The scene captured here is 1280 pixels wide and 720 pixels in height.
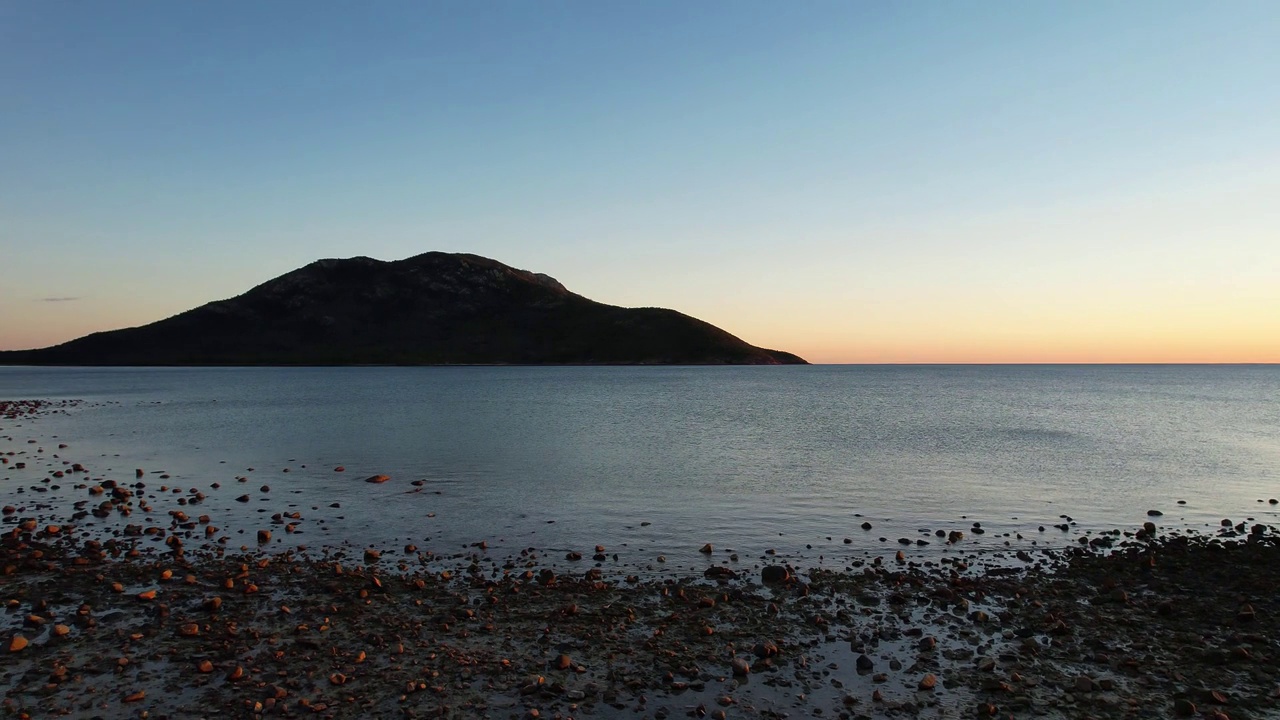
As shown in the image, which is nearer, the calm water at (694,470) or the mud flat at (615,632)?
the mud flat at (615,632)

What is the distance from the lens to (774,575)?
19453mm

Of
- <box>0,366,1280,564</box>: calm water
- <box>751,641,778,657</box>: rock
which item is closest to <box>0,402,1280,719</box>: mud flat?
<box>751,641,778,657</box>: rock

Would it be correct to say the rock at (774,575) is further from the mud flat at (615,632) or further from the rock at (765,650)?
the rock at (765,650)

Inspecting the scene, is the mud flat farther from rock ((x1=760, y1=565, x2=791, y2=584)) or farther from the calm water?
the calm water

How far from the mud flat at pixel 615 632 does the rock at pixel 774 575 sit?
0.10m

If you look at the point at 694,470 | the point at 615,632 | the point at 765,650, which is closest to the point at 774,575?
the point at 765,650

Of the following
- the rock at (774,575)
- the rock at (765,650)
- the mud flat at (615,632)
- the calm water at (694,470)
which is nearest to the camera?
the mud flat at (615,632)

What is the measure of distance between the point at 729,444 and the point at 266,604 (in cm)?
3917

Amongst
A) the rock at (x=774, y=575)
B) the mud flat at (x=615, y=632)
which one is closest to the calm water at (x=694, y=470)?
the rock at (x=774, y=575)

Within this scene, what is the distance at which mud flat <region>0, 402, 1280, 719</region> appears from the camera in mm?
12289

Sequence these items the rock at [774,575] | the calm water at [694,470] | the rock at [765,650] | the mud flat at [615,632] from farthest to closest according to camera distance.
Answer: the calm water at [694,470] < the rock at [774,575] < the rock at [765,650] < the mud flat at [615,632]

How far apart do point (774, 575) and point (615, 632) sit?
230 inches

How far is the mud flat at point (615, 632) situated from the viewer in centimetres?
1229

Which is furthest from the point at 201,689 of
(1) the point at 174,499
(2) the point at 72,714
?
(1) the point at 174,499
